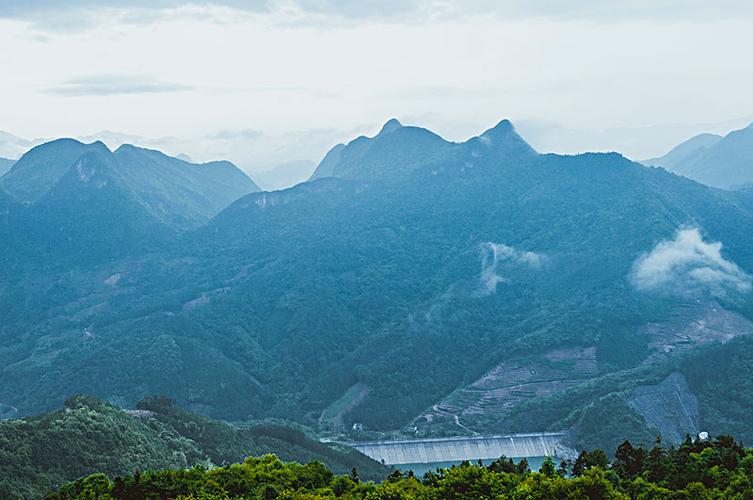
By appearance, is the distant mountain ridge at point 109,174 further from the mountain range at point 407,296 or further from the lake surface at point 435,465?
the lake surface at point 435,465

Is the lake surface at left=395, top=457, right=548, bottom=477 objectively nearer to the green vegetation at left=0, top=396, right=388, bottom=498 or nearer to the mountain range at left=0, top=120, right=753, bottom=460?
the mountain range at left=0, top=120, right=753, bottom=460

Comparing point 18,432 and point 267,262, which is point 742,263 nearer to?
point 267,262

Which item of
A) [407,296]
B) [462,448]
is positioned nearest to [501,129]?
[407,296]

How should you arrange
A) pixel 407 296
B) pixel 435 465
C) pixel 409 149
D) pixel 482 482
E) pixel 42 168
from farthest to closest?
pixel 42 168, pixel 409 149, pixel 407 296, pixel 435 465, pixel 482 482

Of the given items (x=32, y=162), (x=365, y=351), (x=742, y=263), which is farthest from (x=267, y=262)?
(x=32, y=162)

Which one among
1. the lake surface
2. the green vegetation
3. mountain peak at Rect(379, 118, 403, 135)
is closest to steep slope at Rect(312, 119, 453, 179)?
mountain peak at Rect(379, 118, 403, 135)

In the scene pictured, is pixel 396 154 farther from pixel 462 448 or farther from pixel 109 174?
pixel 462 448
